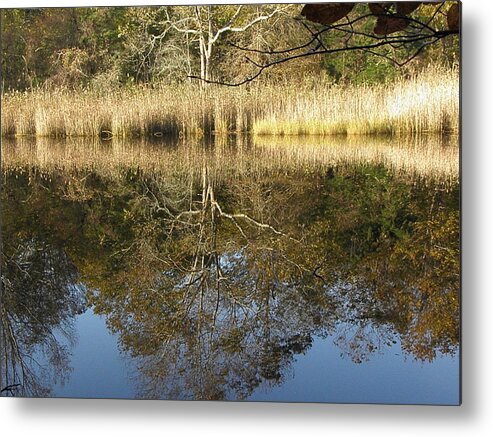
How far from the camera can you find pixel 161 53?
10.6 feet

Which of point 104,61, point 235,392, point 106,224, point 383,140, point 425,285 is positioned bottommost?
point 235,392

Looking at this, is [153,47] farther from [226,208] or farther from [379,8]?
[379,8]

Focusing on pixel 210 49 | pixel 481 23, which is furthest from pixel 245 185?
pixel 481 23

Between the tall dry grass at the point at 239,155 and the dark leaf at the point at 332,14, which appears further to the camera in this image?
the tall dry grass at the point at 239,155

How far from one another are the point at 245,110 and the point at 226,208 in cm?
39

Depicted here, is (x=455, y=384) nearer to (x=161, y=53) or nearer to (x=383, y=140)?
(x=383, y=140)

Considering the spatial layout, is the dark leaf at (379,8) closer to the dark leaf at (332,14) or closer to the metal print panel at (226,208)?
the metal print panel at (226,208)

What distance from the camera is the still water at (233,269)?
3113 mm

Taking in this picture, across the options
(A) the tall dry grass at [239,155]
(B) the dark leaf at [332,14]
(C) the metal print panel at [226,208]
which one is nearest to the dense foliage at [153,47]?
(C) the metal print panel at [226,208]

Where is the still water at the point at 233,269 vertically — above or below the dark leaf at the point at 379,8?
below

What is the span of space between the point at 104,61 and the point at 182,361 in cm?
124

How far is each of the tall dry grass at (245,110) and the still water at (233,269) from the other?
0.19 ft

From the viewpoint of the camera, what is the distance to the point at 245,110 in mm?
3189

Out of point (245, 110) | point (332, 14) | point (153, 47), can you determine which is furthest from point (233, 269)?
point (332, 14)
